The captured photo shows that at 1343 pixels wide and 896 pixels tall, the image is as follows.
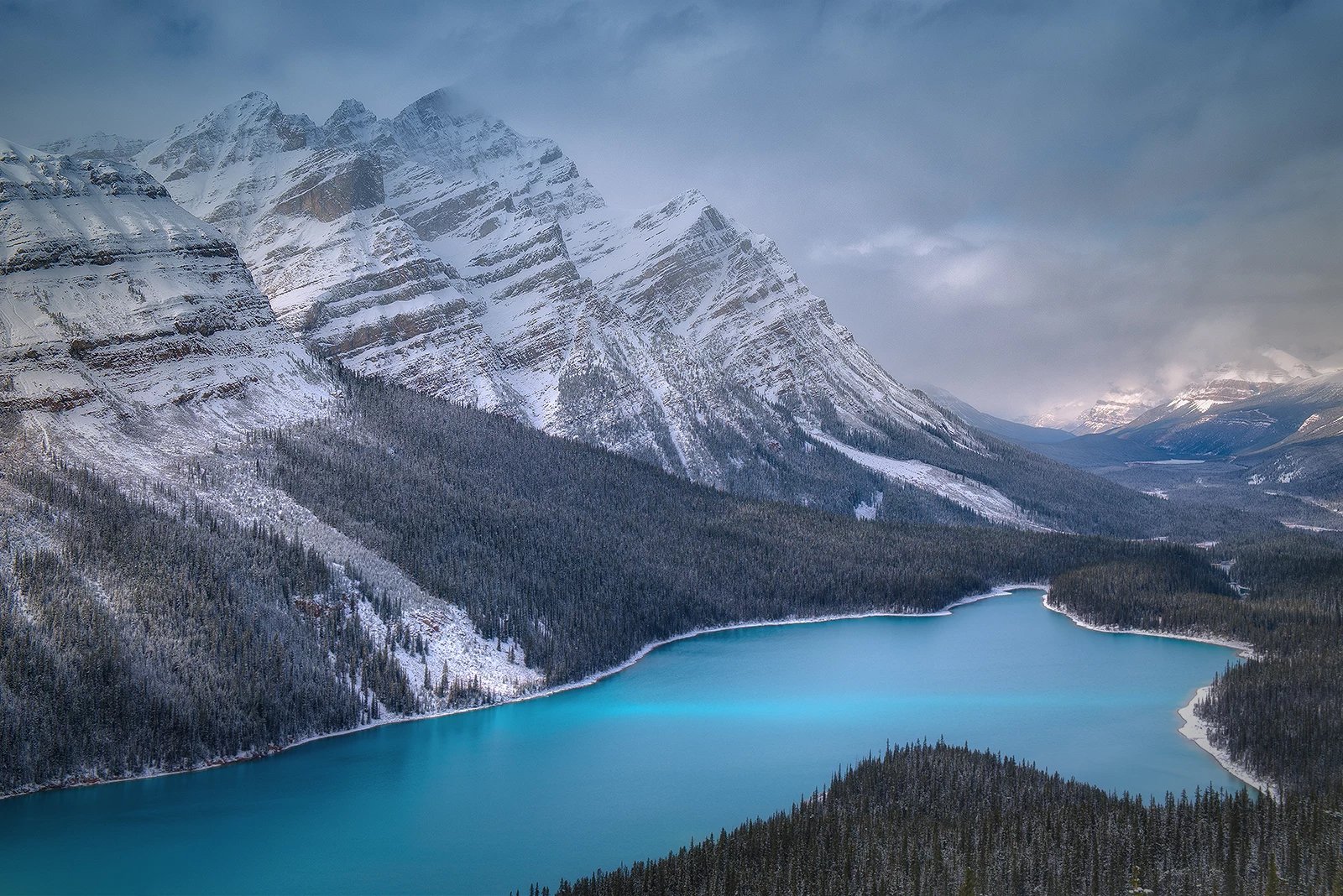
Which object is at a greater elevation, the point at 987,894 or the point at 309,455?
the point at 309,455

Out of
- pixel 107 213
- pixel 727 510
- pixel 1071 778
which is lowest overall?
pixel 1071 778

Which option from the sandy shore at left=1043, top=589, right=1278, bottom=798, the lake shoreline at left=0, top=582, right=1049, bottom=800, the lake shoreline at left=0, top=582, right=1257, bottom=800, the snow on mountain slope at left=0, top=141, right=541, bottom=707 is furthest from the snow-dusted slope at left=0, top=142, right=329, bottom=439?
the sandy shore at left=1043, top=589, right=1278, bottom=798

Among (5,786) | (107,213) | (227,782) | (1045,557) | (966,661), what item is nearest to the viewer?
(5,786)

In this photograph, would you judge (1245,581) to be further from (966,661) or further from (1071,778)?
(1071,778)

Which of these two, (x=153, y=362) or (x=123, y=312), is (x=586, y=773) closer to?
(x=153, y=362)

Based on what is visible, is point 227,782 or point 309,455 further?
point 309,455

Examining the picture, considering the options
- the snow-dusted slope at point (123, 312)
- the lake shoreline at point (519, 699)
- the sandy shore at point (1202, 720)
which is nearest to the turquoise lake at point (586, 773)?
the lake shoreline at point (519, 699)

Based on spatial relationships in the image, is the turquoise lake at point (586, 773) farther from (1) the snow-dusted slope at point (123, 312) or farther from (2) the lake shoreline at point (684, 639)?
(1) the snow-dusted slope at point (123, 312)

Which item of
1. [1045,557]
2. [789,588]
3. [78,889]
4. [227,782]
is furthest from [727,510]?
[78,889]
